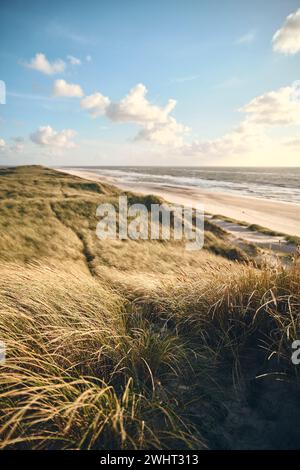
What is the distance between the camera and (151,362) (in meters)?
3.12

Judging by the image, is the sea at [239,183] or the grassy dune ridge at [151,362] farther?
the sea at [239,183]

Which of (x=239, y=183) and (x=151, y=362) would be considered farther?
(x=239, y=183)

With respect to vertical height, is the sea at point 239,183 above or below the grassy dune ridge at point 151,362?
above

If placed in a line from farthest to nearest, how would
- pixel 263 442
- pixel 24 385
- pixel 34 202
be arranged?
pixel 34 202, pixel 24 385, pixel 263 442

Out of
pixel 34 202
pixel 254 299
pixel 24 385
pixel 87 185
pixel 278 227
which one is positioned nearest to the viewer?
pixel 24 385

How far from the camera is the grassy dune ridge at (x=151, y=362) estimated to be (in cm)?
239

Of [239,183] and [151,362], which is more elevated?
[239,183]

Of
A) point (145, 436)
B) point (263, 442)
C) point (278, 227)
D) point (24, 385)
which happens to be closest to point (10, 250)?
point (24, 385)

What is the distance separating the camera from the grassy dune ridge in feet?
7.84

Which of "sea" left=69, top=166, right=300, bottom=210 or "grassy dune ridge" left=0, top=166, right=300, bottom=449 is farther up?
"sea" left=69, top=166, right=300, bottom=210

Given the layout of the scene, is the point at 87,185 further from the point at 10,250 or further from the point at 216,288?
the point at 216,288

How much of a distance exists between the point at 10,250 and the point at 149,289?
4.01 meters

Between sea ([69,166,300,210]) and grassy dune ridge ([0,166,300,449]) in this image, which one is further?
sea ([69,166,300,210])

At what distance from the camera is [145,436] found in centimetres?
235
